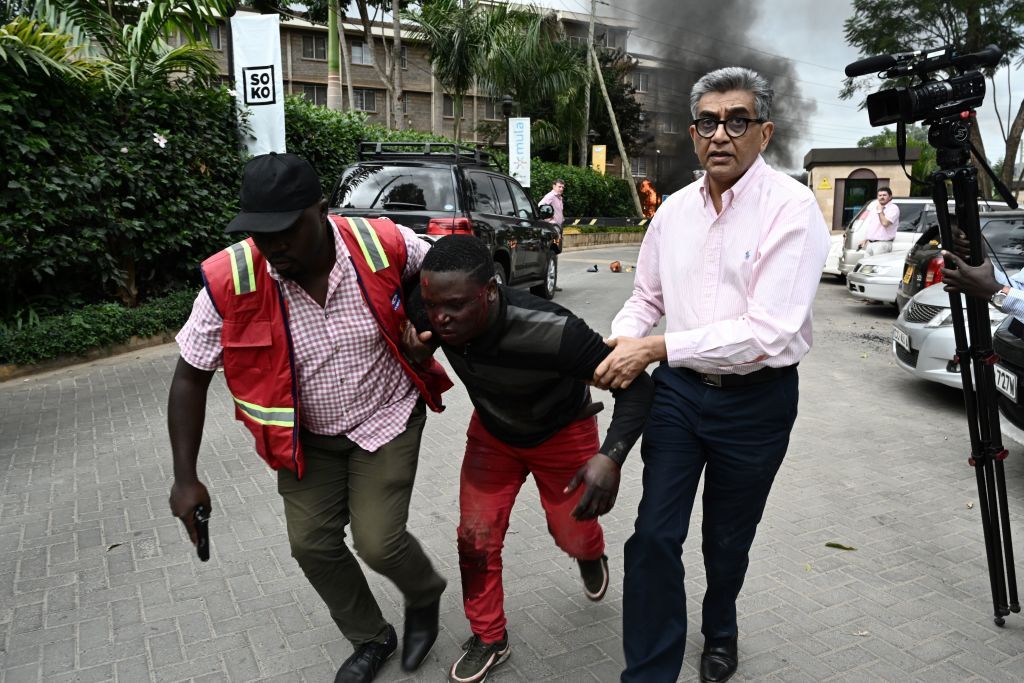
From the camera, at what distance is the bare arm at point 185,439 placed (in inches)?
98.6

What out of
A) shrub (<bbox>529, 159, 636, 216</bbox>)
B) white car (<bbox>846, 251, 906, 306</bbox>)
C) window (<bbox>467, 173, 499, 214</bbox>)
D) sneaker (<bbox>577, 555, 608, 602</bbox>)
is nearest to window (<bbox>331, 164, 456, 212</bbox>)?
window (<bbox>467, 173, 499, 214</bbox>)

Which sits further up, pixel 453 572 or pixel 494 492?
pixel 494 492

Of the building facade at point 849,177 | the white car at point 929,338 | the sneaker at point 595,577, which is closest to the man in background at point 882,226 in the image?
the white car at point 929,338

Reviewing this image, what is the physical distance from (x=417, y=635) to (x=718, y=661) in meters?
1.07

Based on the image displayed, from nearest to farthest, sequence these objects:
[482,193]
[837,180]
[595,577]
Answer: [595,577]
[482,193]
[837,180]

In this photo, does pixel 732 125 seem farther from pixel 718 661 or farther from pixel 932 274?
pixel 932 274

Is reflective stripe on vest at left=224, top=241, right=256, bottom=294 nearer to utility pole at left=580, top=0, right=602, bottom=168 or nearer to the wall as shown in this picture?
the wall

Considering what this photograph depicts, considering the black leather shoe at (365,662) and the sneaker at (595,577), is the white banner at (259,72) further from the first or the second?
the black leather shoe at (365,662)

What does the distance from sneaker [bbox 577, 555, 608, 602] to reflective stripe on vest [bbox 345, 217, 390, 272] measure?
1459mm

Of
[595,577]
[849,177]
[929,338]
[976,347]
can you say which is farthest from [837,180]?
[595,577]

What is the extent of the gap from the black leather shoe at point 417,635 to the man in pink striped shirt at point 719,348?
2.60ft

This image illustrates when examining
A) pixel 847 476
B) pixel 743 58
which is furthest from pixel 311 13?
pixel 847 476

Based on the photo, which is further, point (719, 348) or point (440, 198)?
point (440, 198)

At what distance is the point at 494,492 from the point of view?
9.52 feet
